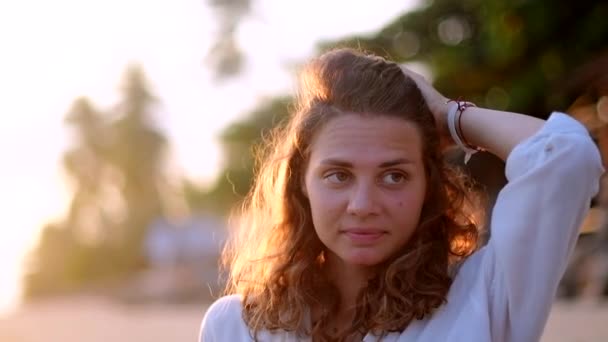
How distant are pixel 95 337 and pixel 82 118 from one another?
92.0ft

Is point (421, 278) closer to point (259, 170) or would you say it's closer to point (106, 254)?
point (259, 170)

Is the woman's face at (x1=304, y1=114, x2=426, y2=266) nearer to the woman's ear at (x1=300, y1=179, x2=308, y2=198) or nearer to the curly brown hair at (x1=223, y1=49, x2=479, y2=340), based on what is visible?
the curly brown hair at (x1=223, y1=49, x2=479, y2=340)

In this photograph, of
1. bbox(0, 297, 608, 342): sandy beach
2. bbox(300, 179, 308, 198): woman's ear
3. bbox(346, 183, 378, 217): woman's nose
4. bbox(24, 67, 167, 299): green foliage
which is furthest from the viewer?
bbox(24, 67, 167, 299): green foliage

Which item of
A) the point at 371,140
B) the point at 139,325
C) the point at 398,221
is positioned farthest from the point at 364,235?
the point at 139,325

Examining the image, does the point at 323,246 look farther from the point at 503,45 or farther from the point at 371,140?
the point at 503,45

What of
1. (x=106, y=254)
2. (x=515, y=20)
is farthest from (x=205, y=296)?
(x=106, y=254)

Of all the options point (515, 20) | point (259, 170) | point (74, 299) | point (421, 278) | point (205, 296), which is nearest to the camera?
point (421, 278)

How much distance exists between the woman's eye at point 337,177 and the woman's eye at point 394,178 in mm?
83

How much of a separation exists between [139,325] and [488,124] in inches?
638

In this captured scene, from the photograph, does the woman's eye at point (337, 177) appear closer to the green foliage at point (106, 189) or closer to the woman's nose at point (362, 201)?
the woman's nose at point (362, 201)

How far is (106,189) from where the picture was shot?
143 ft

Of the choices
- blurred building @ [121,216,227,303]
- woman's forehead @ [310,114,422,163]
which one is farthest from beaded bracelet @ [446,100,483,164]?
blurred building @ [121,216,227,303]

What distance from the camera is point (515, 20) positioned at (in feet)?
47.3

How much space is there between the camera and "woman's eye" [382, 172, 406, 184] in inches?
94.9
